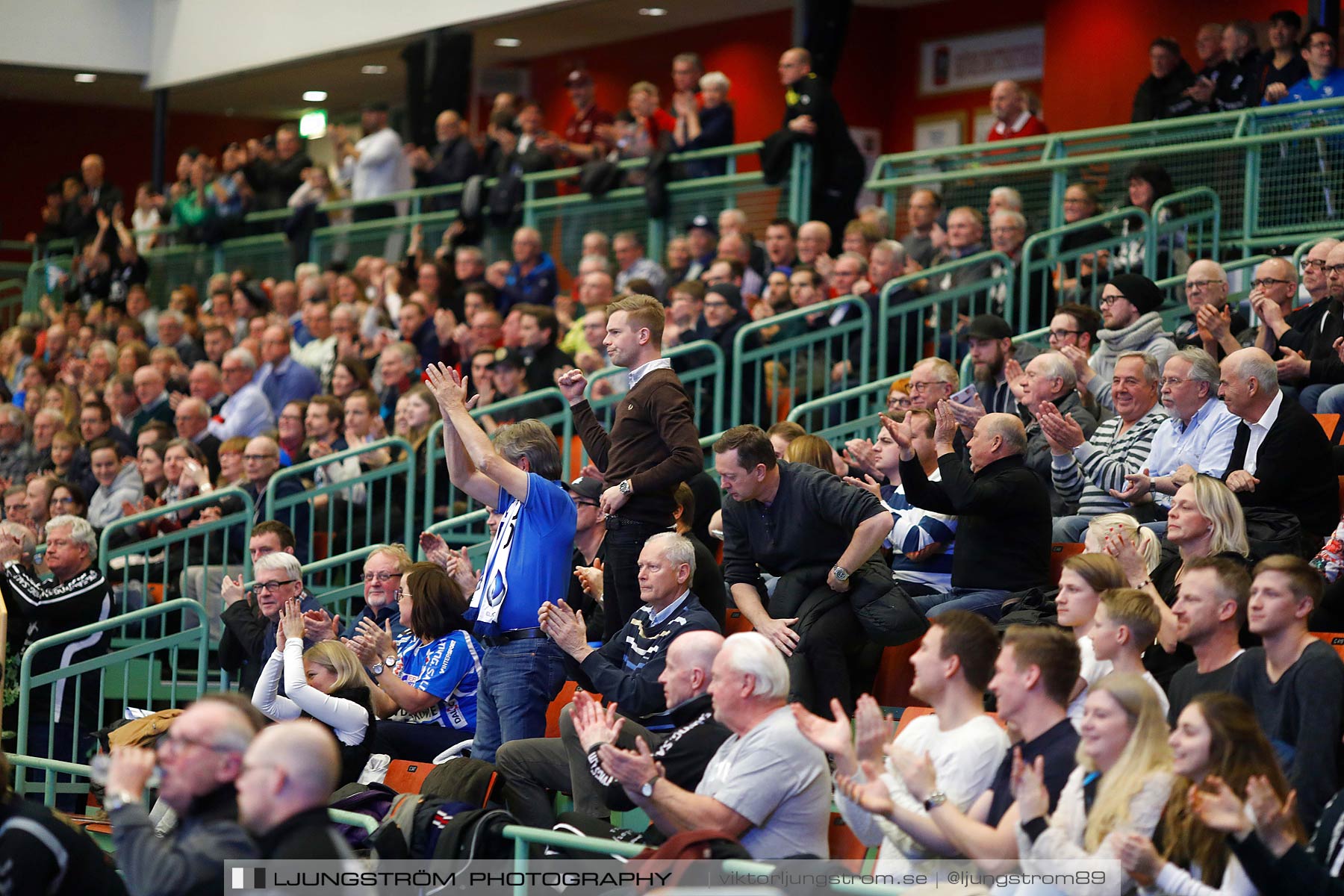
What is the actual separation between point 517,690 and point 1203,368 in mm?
3205

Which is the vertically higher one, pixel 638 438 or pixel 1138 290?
pixel 1138 290

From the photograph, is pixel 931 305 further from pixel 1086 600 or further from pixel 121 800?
pixel 121 800

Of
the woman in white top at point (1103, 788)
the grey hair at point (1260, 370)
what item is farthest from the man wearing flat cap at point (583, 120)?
the woman in white top at point (1103, 788)

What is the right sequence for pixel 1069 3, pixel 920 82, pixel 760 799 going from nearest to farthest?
pixel 760 799, pixel 1069 3, pixel 920 82

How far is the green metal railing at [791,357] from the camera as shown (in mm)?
10094

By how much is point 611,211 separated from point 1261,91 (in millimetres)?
5362

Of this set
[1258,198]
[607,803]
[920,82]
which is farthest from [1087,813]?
[920,82]

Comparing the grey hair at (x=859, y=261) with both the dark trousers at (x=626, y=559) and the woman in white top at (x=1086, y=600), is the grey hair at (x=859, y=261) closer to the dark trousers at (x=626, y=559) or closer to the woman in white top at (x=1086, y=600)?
the dark trousers at (x=626, y=559)

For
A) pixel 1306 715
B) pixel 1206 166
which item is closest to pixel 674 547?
pixel 1306 715

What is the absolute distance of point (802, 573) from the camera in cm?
689

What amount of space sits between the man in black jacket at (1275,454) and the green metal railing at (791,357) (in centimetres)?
335

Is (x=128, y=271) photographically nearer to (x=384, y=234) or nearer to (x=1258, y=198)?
(x=384, y=234)

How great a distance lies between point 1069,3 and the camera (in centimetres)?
1578

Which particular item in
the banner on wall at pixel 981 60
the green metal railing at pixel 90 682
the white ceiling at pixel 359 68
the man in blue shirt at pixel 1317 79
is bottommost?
the green metal railing at pixel 90 682
